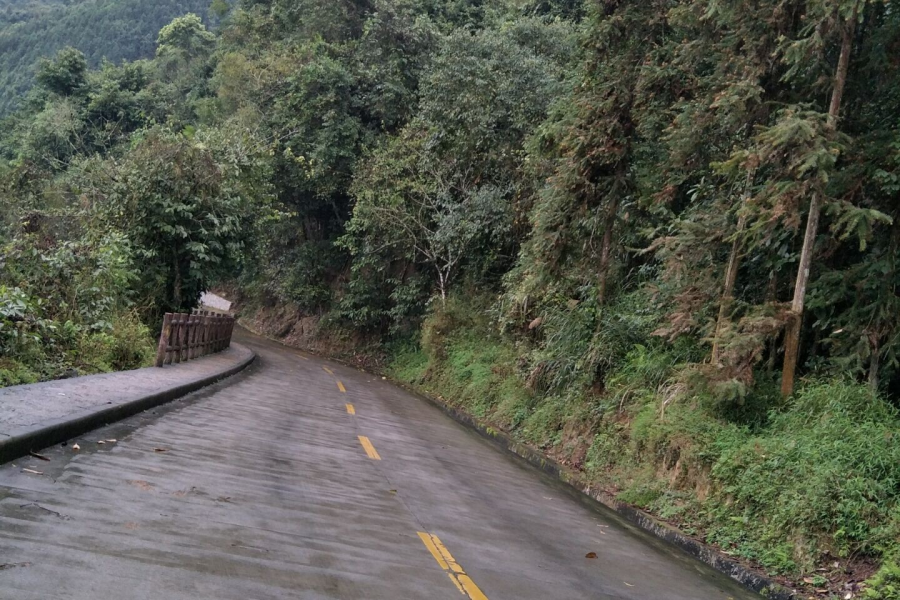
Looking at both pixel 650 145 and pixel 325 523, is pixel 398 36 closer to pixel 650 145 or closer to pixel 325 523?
pixel 650 145

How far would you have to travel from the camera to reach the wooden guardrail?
51.2 feet

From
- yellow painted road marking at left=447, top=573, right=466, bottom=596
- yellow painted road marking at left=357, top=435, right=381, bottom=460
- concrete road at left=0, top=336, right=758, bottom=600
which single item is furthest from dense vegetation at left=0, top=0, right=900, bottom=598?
yellow painted road marking at left=447, top=573, right=466, bottom=596

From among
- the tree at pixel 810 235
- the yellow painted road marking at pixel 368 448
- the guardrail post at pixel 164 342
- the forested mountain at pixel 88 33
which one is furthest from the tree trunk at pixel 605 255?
the forested mountain at pixel 88 33

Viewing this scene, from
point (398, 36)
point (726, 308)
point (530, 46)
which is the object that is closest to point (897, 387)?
point (726, 308)

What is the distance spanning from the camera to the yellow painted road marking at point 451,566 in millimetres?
5262

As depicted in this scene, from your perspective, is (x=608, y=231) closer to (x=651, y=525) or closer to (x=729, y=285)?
(x=729, y=285)

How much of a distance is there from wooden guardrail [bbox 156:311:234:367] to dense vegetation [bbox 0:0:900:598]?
0.80 meters

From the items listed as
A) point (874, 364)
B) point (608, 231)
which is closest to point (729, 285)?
point (874, 364)

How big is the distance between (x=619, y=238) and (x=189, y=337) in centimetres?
1012

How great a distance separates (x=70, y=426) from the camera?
7785 millimetres

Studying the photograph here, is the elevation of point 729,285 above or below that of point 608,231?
below

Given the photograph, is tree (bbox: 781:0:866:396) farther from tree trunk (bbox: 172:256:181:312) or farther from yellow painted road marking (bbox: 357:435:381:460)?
tree trunk (bbox: 172:256:181:312)

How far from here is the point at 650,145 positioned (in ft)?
49.9

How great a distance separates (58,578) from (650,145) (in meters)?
13.3
